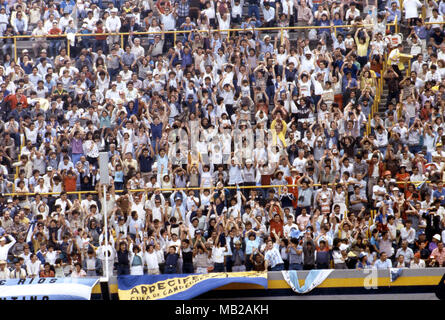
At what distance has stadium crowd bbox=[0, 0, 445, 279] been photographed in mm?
17406

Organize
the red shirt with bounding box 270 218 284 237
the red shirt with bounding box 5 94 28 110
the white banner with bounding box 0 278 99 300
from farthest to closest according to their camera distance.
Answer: the red shirt with bounding box 5 94 28 110
the red shirt with bounding box 270 218 284 237
the white banner with bounding box 0 278 99 300

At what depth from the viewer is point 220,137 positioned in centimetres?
2006

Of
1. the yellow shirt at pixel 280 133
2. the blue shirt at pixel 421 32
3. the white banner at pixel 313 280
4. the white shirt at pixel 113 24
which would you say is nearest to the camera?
the white banner at pixel 313 280

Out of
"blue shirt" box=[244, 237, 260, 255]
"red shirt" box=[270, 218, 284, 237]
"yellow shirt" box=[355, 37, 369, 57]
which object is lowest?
"blue shirt" box=[244, 237, 260, 255]

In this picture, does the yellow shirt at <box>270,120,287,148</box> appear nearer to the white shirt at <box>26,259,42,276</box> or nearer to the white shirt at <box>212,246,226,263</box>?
the white shirt at <box>212,246,226,263</box>

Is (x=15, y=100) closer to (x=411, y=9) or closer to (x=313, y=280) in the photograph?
(x=313, y=280)

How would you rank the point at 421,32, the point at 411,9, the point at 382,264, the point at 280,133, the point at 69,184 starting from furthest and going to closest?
the point at 411,9 < the point at 421,32 < the point at 280,133 < the point at 69,184 < the point at 382,264

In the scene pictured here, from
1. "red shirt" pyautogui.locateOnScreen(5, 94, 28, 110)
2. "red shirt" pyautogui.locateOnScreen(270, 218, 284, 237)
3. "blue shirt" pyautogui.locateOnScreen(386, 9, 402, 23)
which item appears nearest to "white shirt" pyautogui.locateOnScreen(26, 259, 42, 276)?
"red shirt" pyautogui.locateOnScreen(270, 218, 284, 237)

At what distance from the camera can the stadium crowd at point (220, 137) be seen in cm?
1741

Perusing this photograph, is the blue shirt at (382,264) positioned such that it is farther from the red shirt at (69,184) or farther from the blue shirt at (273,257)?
the red shirt at (69,184)

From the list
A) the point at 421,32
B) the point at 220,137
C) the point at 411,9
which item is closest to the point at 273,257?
the point at 220,137

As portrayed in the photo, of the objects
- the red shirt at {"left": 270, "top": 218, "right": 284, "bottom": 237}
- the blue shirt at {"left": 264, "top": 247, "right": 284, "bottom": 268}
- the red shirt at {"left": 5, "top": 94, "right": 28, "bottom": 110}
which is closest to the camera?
the blue shirt at {"left": 264, "top": 247, "right": 284, "bottom": 268}

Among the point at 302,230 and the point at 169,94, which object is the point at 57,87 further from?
the point at 302,230

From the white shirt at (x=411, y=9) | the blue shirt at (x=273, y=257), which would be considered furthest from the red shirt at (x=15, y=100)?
the white shirt at (x=411, y=9)
